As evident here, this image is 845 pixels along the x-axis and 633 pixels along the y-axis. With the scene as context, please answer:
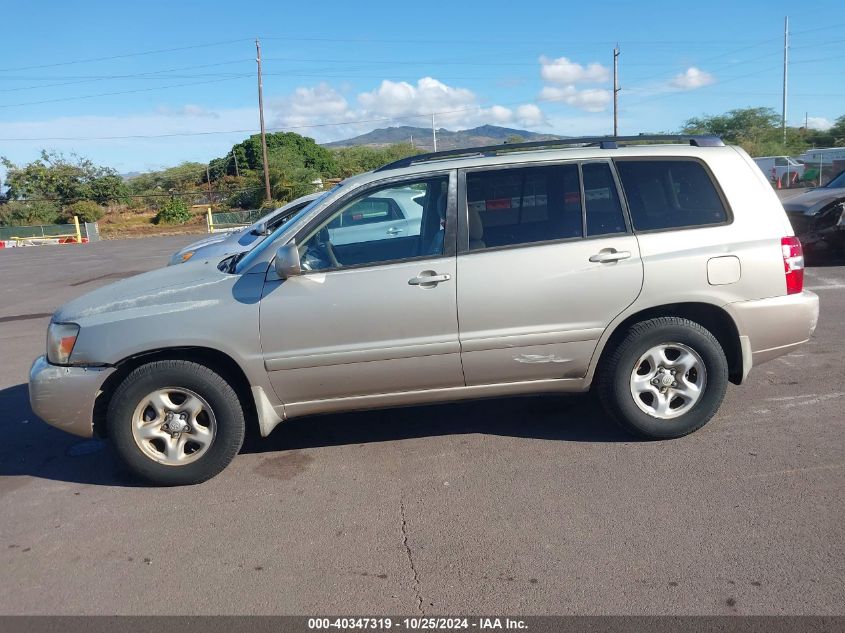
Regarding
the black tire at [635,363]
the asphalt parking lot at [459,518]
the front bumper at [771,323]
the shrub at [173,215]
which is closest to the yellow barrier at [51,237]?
the shrub at [173,215]

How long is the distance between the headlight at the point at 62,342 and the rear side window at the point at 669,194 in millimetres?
3518

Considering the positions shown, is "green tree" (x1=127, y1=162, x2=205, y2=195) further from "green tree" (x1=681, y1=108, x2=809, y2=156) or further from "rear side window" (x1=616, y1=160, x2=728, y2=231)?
"rear side window" (x1=616, y1=160, x2=728, y2=231)

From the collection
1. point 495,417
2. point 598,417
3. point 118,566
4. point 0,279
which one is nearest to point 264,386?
point 118,566

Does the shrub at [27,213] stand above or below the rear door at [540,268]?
above

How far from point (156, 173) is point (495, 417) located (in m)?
74.3

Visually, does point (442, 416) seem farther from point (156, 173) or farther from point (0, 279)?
point (156, 173)

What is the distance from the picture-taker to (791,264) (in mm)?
4613

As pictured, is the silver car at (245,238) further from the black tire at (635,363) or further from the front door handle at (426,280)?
the black tire at (635,363)

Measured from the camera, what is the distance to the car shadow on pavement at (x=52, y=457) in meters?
4.63

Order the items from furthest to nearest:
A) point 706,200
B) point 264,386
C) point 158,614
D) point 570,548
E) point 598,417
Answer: point 598,417 < point 706,200 < point 264,386 < point 570,548 < point 158,614

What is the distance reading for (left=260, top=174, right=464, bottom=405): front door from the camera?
4.29 meters

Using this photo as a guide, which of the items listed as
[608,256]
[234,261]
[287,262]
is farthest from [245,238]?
[608,256]

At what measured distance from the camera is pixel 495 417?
5281mm

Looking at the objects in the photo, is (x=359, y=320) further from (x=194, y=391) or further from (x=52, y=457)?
(x=52, y=457)
